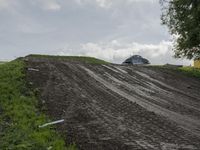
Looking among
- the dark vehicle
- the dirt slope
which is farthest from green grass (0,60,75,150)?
the dark vehicle

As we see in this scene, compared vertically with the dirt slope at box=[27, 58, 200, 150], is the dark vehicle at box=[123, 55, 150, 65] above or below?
above

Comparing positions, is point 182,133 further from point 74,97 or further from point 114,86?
point 114,86

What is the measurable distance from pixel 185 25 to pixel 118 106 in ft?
53.4

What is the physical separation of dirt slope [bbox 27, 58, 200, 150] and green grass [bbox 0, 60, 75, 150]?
1.63 ft

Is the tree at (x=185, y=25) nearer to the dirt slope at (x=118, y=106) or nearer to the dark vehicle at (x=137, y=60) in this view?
the dirt slope at (x=118, y=106)

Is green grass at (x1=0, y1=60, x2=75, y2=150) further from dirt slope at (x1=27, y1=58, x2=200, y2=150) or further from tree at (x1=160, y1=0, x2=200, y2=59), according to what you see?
tree at (x1=160, y1=0, x2=200, y2=59)

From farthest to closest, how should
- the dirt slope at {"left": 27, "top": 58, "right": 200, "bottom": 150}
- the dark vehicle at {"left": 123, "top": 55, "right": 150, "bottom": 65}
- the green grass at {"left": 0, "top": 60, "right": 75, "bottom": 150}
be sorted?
the dark vehicle at {"left": 123, "top": 55, "right": 150, "bottom": 65}
the dirt slope at {"left": 27, "top": 58, "right": 200, "bottom": 150}
the green grass at {"left": 0, "top": 60, "right": 75, "bottom": 150}

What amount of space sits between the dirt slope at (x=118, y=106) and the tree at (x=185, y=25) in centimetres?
472

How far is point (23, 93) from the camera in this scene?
17.9m

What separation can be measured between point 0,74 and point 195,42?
16.1 m

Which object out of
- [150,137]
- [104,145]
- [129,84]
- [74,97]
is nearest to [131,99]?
[74,97]

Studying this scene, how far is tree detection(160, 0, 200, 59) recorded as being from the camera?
3153 centimetres

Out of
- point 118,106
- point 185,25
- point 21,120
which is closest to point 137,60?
point 185,25

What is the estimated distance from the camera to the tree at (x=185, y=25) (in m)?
31.5
